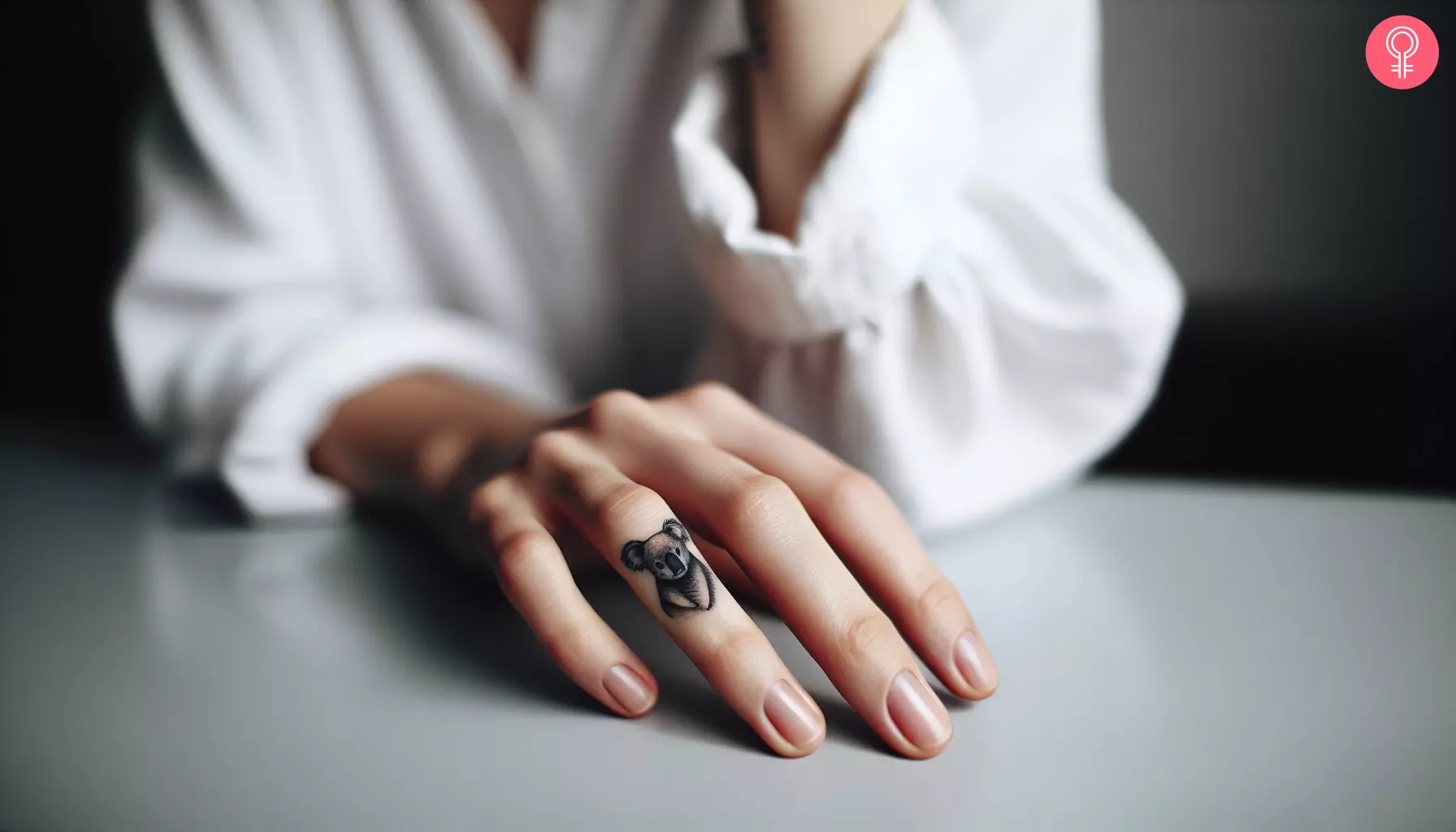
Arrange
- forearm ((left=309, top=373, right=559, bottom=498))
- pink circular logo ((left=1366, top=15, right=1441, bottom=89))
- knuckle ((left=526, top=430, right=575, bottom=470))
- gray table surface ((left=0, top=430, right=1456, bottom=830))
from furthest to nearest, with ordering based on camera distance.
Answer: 1. pink circular logo ((left=1366, top=15, right=1441, bottom=89))
2. forearm ((left=309, top=373, right=559, bottom=498))
3. knuckle ((left=526, top=430, right=575, bottom=470))
4. gray table surface ((left=0, top=430, right=1456, bottom=830))

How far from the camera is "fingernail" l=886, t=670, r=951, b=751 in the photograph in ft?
1.13

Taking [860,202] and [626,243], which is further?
[626,243]

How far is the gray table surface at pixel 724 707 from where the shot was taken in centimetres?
33

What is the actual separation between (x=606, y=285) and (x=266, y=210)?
0.26 meters

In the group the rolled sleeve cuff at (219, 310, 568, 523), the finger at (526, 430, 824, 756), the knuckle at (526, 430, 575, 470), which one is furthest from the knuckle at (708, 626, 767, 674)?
the rolled sleeve cuff at (219, 310, 568, 523)

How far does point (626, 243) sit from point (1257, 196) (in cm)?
60

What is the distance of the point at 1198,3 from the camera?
867 millimetres

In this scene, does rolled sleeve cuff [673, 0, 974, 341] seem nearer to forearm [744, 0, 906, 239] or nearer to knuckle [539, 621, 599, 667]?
forearm [744, 0, 906, 239]

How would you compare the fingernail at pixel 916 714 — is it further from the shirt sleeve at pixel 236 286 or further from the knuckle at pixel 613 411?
the shirt sleeve at pixel 236 286

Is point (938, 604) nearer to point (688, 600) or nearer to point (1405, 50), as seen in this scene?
point (688, 600)

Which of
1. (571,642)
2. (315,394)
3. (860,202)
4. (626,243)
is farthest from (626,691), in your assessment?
(626,243)

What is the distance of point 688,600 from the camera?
0.37 meters

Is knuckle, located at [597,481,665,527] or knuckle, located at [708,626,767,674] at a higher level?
knuckle, located at [597,481,665,527]

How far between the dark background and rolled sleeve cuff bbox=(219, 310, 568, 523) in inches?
18.4
